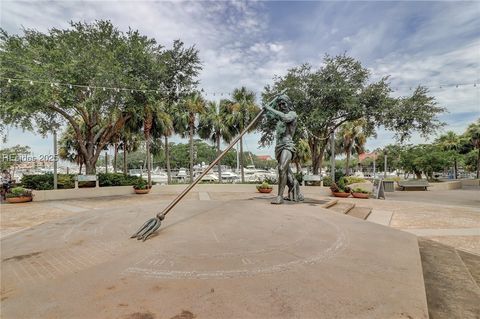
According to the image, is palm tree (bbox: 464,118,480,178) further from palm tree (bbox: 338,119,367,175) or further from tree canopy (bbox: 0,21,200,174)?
tree canopy (bbox: 0,21,200,174)

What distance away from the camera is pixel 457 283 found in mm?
3850

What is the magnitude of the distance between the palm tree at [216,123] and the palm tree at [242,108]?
0.79 meters

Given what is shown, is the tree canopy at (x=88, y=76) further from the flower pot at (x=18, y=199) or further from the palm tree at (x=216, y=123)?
the palm tree at (x=216, y=123)

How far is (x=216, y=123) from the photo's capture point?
83.0ft

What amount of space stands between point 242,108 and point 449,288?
21.8 m

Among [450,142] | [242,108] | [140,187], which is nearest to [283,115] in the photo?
[140,187]

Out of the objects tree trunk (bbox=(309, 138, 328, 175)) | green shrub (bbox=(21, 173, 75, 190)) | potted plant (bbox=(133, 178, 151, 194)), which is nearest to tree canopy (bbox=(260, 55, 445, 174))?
tree trunk (bbox=(309, 138, 328, 175))

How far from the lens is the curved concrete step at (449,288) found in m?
3.06

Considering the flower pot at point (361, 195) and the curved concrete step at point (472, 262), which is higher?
the flower pot at point (361, 195)

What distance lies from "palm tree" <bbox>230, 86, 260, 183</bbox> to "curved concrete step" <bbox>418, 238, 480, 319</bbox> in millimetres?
19431

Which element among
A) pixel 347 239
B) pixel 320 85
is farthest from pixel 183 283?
pixel 320 85

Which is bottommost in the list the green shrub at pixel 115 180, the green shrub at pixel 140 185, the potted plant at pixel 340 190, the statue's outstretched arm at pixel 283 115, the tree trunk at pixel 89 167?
the potted plant at pixel 340 190

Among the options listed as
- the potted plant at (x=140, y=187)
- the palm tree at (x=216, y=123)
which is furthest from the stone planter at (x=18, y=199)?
the palm tree at (x=216, y=123)

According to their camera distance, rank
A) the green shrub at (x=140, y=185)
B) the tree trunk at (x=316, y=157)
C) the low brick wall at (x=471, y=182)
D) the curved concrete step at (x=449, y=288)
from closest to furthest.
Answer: the curved concrete step at (x=449, y=288) → the green shrub at (x=140, y=185) → the tree trunk at (x=316, y=157) → the low brick wall at (x=471, y=182)
